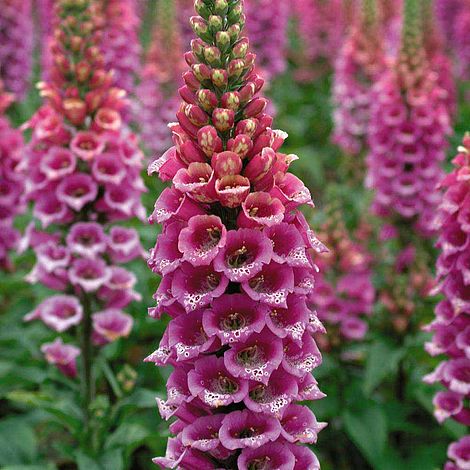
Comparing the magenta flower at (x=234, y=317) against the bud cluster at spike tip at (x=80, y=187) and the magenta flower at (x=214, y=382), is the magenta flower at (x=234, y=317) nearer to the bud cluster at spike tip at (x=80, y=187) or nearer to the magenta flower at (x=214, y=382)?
the magenta flower at (x=214, y=382)

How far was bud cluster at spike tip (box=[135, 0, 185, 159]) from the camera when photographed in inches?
302

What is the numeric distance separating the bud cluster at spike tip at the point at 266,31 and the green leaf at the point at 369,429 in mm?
5933

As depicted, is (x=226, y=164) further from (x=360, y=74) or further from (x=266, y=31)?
(x=266, y=31)

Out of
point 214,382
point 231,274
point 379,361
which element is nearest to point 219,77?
point 231,274

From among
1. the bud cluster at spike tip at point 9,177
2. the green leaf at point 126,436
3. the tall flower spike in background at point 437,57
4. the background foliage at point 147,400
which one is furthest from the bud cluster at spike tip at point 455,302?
the tall flower spike in background at point 437,57

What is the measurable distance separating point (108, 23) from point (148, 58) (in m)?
1.22

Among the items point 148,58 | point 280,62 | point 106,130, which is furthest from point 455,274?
point 280,62

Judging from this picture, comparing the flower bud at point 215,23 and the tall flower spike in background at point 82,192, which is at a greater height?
the flower bud at point 215,23

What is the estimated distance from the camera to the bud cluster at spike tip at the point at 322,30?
463 inches

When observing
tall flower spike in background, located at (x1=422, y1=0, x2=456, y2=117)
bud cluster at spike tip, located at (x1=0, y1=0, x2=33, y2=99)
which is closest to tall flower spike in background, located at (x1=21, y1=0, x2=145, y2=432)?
tall flower spike in background, located at (x1=422, y1=0, x2=456, y2=117)

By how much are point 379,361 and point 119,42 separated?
12.8 feet

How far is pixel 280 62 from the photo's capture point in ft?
32.7

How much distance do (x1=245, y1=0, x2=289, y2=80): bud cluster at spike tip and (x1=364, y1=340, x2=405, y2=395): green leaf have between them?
5.65 metres

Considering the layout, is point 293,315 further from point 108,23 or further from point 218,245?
point 108,23
